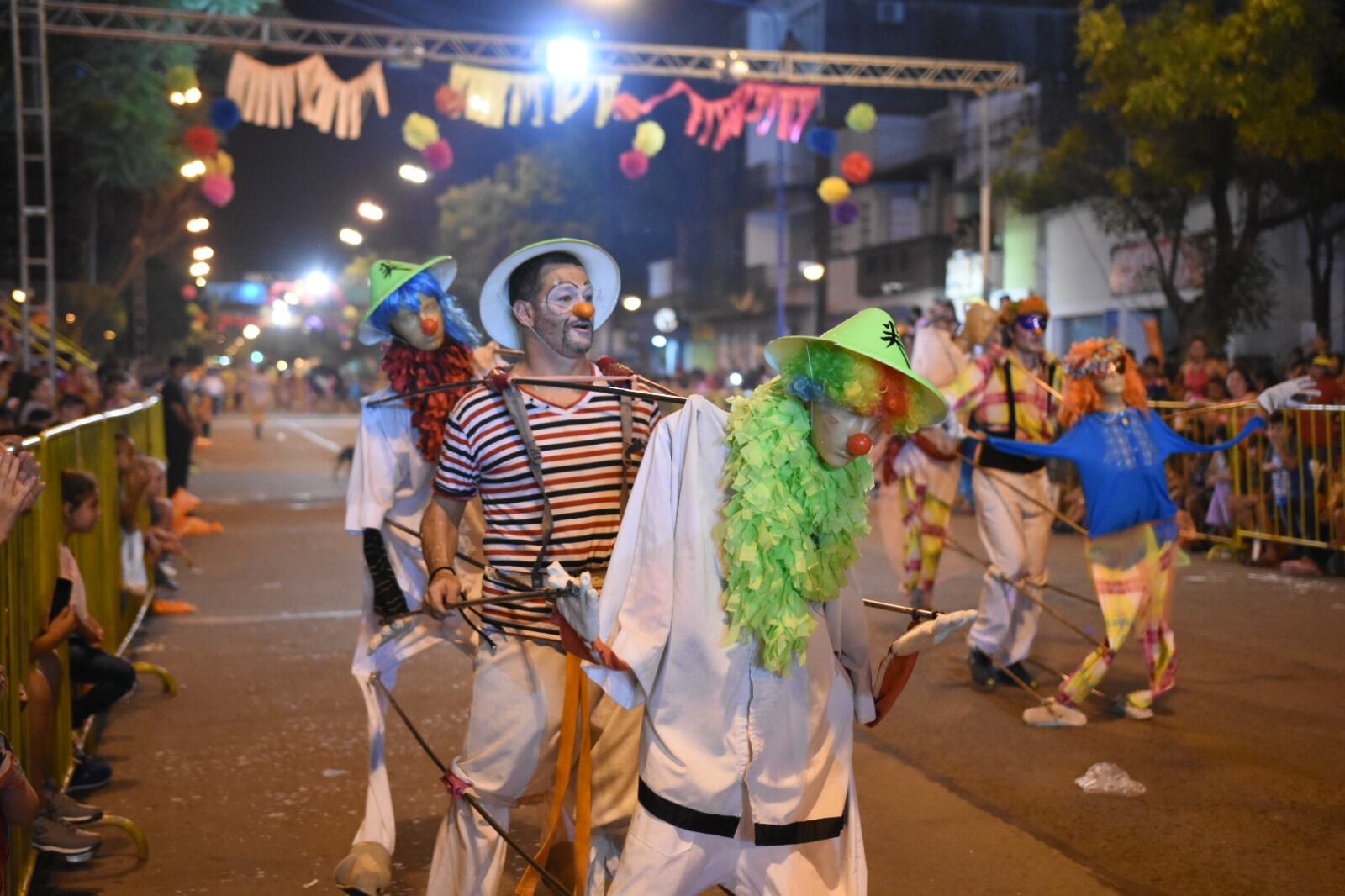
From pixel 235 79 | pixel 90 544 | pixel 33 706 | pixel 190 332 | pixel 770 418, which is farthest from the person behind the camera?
pixel 190 332

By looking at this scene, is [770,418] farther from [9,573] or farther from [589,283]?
[9,573]

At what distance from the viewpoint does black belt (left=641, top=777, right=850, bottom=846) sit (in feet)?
10.8

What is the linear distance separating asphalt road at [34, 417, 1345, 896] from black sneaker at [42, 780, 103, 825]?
0.59ft

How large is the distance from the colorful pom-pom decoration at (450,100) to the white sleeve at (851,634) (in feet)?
53.2

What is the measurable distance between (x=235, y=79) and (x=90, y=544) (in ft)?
38.6

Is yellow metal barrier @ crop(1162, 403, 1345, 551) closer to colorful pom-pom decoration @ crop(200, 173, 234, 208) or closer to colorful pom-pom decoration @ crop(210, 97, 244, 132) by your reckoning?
colorful pom-pom decoration @ crop(210, 97, 244, 132)

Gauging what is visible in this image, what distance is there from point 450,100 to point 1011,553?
43.1 feet

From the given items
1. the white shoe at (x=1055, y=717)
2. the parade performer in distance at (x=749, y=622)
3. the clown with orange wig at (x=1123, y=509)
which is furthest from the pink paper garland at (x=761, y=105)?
the parade performer in distance at (x=749, y=622)

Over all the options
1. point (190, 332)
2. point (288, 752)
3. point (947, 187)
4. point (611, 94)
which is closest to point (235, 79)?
point (611, 94)

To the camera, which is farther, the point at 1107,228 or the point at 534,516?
the point at 1107,228

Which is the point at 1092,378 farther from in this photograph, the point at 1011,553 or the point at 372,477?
the point at 372,477

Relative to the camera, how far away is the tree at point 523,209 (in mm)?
52688

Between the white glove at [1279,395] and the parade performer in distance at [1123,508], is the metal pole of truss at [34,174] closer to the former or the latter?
the parade performer in distance at [1123,508]

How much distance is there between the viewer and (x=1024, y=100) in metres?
27.8
